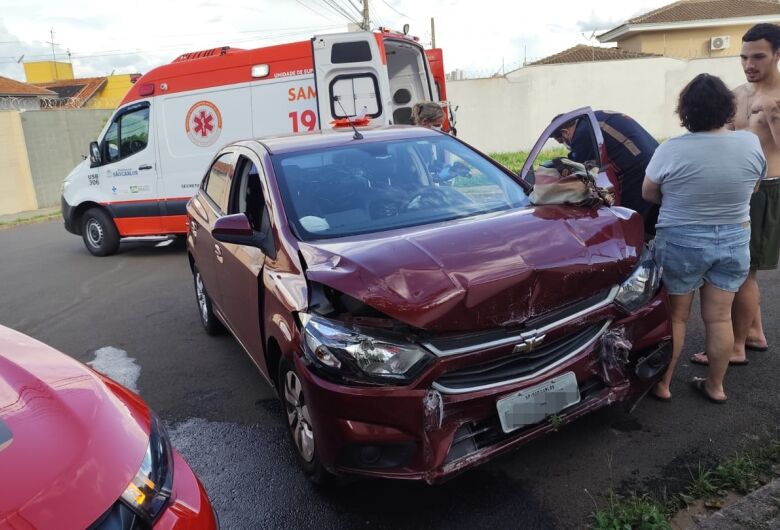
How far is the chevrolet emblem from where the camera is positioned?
243cm

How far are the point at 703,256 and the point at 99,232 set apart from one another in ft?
28.3

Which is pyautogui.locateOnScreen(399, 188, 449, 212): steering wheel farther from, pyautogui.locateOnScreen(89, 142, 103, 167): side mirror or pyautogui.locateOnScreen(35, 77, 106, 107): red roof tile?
pyautogui.locateOnScreen(35, 77, 106, 107): red roof tile

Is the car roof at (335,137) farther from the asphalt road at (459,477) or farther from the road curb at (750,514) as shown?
the road curb at (750,514)

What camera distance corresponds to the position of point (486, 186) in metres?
3.64

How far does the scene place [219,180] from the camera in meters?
4.54

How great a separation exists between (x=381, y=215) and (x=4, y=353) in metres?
1.84

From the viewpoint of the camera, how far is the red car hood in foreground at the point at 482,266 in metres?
2.36

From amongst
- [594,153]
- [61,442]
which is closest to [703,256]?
[594,153]

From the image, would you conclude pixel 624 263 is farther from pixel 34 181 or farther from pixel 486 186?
pixel 34 181

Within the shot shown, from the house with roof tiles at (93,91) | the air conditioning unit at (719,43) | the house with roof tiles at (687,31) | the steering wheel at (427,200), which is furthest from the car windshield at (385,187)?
the house with roof tiles at (93,91)

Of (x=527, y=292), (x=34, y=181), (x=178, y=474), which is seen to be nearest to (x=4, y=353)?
(x=178, y=474)

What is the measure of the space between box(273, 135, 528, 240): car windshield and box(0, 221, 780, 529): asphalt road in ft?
4.11

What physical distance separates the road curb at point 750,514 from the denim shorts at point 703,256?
115cm

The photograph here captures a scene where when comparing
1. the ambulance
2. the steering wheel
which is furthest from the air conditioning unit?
the steering wheel
